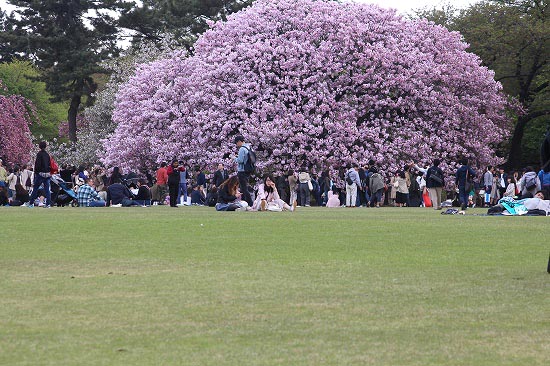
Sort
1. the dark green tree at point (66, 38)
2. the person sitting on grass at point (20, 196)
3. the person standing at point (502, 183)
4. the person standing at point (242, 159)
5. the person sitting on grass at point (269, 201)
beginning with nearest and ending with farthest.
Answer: the person standing at point (242, 159)
the person sitting on grass at point (269, 201)
the person sitting on grass at point (20, 196)
the person standing at point (502, 183)
the dark green tree at point (66, 38)

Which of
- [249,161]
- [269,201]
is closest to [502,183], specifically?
[269,201]

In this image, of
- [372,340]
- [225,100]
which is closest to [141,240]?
[372,340]

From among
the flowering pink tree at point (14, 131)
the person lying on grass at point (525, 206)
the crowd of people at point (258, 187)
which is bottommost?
the person lying on grass at point (525, 206)

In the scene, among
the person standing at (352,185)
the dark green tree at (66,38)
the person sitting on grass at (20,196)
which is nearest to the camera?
the person sitting on grass at (20,196)

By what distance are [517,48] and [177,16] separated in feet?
95.1

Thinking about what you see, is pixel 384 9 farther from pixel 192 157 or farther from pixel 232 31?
pixel 192 157

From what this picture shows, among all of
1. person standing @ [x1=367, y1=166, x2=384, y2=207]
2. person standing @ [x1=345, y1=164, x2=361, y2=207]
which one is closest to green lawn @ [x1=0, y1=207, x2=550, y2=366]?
person standing @ [x1=345, y1=164, x2=361, y2=207]

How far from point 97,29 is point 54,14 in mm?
3273

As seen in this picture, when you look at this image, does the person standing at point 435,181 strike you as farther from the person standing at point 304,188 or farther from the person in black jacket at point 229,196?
the person standing at point 304,188

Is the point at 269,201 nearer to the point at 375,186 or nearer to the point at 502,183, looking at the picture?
the point at 375,186

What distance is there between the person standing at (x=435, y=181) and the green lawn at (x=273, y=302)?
63.6ft

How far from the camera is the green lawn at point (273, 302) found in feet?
22.1

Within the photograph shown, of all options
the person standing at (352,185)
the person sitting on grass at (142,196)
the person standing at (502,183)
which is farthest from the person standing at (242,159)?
the person standing at (502,183)

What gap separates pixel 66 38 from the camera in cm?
7675
